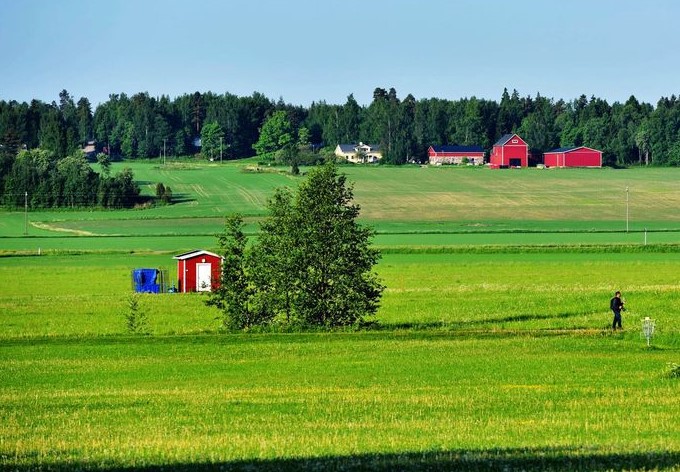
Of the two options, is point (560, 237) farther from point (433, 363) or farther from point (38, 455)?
point (38, 455)

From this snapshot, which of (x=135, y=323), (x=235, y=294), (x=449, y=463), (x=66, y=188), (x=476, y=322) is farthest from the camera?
(x=66, y=188)

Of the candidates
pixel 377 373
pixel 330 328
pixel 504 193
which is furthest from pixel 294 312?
pixel 504 193

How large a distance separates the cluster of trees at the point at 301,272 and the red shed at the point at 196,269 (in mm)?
18393

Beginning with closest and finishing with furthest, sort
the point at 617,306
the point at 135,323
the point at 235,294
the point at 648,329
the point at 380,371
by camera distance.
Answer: the point at 380,371
the point at 648,329
the point at 617,306
the point at 235,294
the point at 135,323

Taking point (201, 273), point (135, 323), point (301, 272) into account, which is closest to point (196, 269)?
point (201, 273)

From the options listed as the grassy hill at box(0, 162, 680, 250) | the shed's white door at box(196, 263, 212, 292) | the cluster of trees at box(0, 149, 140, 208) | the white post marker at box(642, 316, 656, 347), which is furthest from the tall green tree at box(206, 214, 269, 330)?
the cluster of trees at box(0, 149, 140, 208)

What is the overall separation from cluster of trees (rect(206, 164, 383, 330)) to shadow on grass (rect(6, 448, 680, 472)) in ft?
90.3

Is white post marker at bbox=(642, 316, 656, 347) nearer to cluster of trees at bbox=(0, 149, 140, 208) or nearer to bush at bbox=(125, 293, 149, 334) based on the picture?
bush at bbox=(125, 293, 149, 334)

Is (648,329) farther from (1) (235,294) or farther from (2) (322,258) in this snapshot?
(1) (235,294)

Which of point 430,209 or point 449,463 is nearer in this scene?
point 449,463

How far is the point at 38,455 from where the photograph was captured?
65.0ft

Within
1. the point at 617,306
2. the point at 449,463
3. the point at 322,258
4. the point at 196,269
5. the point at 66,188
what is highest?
the point at 66,188

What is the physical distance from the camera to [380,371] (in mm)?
33125

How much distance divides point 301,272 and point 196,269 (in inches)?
832
